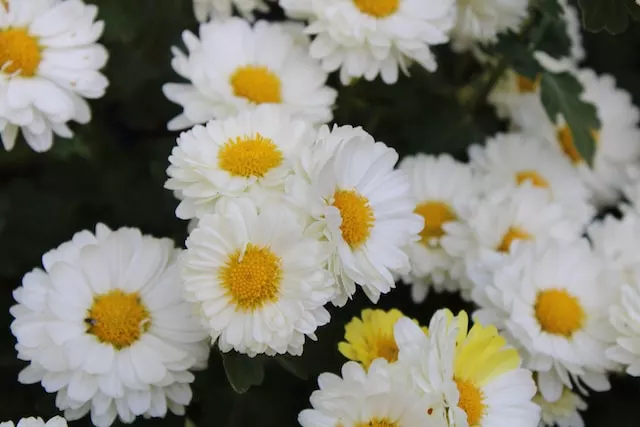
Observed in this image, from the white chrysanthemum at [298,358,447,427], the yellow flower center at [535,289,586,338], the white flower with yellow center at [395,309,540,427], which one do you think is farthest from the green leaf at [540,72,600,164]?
the white chrysanthemum at [298,358,447,427]

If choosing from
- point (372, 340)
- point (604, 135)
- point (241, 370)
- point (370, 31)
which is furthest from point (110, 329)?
point (604, 135)

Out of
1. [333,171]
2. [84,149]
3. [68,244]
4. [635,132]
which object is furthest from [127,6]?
[635,132]

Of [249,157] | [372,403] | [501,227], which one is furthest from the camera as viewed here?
[501,227]

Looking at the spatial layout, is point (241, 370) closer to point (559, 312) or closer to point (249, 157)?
point (249, 157)

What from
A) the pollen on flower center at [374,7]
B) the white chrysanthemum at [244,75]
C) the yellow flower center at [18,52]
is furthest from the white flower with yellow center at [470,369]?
the yellow flower center at [18,52]

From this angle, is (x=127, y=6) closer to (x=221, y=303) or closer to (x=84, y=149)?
(x=84, y=149)

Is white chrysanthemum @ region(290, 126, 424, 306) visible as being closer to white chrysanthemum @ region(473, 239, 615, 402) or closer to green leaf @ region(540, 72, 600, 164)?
white chrysanthemum @ region(473, 239, 615, 402)
